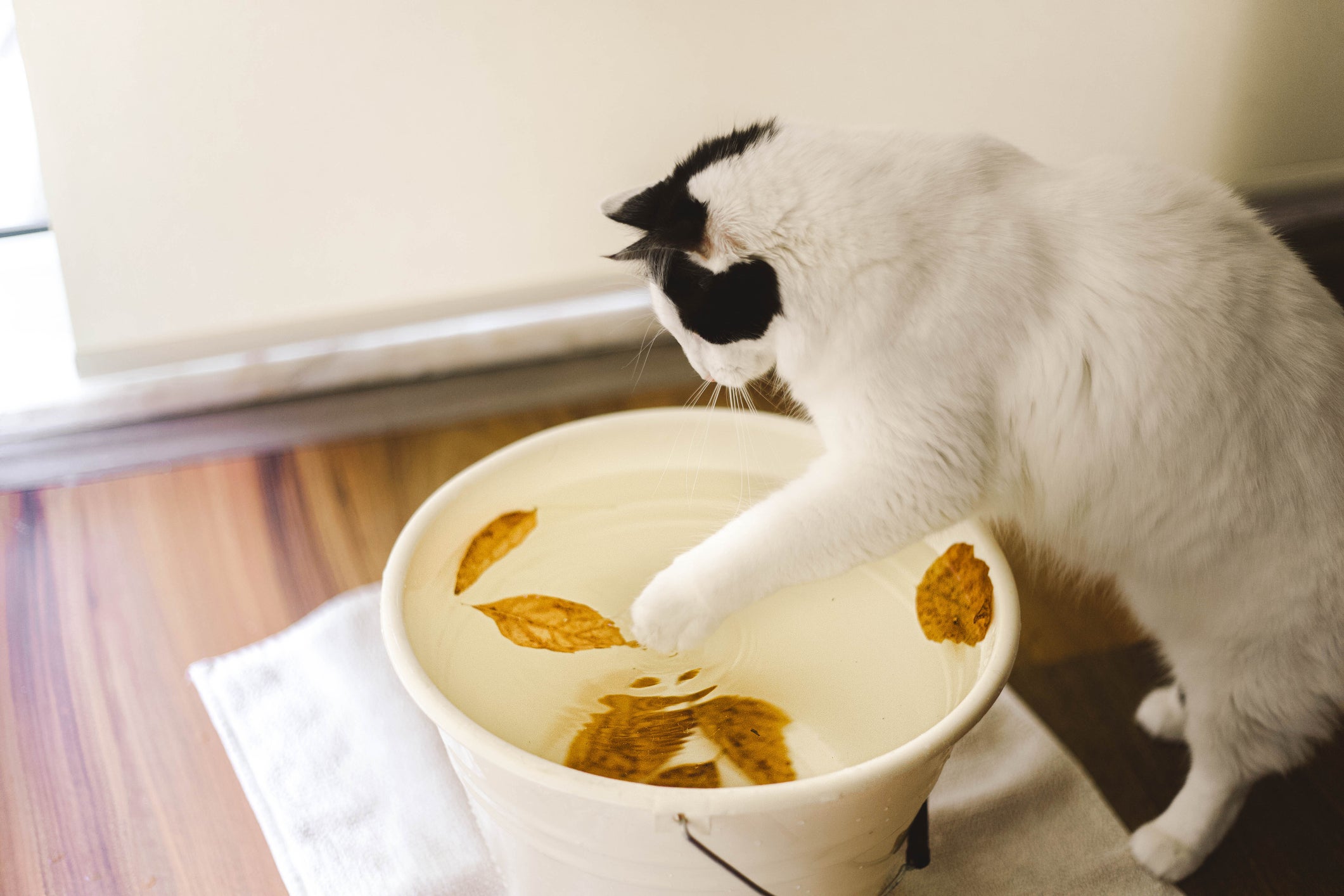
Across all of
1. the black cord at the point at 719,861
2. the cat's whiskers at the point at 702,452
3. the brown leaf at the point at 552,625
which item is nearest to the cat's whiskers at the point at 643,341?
the cat's whiskers at the point at 702,452

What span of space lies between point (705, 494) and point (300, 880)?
0.47 meters

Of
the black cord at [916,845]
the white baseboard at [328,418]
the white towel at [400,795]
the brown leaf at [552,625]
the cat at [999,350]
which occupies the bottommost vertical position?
the white towel at [400,795]

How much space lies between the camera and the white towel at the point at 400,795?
850 mm

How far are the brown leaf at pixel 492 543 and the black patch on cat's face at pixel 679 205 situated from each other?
0.26 meters

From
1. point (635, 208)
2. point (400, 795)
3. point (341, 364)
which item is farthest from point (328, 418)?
point (635, 208)

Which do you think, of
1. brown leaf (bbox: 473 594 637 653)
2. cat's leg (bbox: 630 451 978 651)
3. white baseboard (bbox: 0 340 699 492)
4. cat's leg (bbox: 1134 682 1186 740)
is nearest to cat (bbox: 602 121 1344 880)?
cat's leg (bbox: 630 451 978 651)

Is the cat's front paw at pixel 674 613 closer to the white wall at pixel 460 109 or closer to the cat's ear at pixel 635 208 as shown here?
the cat's ear at pixel 635 208

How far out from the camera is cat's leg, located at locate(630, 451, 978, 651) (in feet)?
2.28

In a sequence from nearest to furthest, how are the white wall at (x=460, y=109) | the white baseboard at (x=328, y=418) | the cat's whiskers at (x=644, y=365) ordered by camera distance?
the white wall at (x=460, y=109) → the white baseboard at (x=328, y=418) → the cat's whiskers at (x=644, y=365)

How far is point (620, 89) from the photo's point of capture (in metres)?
1.28

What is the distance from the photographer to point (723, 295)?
681mm

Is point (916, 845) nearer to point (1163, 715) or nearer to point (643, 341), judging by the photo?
point (1163, 715)

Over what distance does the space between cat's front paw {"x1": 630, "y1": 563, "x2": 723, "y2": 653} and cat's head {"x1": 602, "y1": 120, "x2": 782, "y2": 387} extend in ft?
0.51

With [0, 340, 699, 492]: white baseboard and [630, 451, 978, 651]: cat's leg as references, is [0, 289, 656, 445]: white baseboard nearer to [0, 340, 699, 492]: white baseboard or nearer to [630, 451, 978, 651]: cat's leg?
[0, 340, 699, 492]: white baseboard
